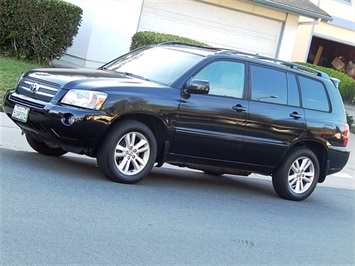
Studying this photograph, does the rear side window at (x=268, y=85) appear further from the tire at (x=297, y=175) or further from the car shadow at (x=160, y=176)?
the car shadow at (x=160, y=176)

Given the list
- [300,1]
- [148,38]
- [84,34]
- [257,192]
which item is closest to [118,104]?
[257,192]

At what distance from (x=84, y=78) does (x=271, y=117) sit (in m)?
2.58

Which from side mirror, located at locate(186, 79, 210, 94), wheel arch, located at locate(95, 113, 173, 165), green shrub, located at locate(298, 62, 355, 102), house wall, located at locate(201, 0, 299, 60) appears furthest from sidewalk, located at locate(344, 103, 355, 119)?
wheel arch, located at locate(95, 113, 173, 165)

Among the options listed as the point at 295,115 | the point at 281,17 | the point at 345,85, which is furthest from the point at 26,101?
the point at 345,85

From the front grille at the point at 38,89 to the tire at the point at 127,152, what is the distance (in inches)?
31.6

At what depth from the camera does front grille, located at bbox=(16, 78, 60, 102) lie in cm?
811

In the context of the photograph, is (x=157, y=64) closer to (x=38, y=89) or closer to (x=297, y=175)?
(x=38, y=89)

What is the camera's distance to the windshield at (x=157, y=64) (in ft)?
29.1

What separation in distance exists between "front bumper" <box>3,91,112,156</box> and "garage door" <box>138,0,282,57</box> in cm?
1134

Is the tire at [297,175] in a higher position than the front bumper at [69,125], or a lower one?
lower

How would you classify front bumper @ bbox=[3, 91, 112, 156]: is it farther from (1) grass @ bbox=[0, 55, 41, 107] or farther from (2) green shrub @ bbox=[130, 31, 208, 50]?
(2) green shrub @ bbox=[130, 31, 208, 50]

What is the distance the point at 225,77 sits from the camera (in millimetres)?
9102

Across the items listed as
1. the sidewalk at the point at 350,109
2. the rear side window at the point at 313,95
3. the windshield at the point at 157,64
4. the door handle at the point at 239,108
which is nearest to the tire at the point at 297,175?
the rear side window at the point at 313,95

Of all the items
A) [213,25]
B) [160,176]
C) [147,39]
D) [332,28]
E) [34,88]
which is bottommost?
[160,176]
